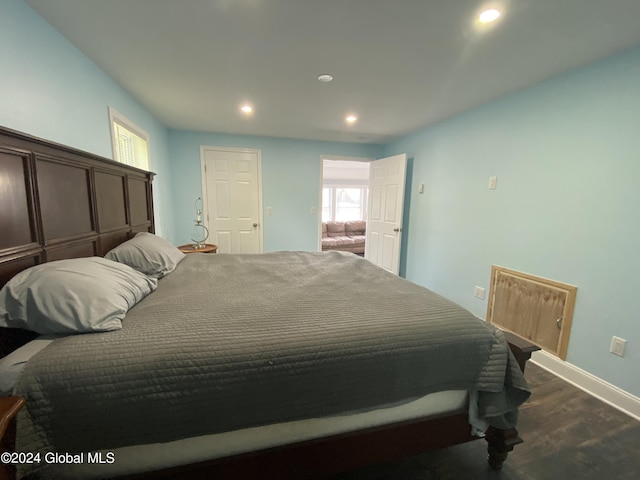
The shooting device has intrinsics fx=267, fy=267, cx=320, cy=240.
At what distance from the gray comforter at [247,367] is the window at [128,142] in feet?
5.58

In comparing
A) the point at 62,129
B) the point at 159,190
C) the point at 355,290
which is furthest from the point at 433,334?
the point at 159,190

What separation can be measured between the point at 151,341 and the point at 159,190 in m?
2.96

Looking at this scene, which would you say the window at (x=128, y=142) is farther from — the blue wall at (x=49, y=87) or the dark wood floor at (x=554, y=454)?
the dark wood floor at (x=554, y=454)

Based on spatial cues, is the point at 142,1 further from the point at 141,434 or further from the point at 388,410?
the point at 388,410

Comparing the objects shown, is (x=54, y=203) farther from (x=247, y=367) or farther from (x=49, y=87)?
(x=247, y=367)

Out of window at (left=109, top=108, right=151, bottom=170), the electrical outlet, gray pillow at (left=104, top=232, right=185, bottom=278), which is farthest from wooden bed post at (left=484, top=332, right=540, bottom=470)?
window at (left=109, top=108, right=151, bottom=170)

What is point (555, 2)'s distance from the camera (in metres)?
1.31

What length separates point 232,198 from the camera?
166 inches

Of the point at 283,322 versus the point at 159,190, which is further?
the point at 159,190

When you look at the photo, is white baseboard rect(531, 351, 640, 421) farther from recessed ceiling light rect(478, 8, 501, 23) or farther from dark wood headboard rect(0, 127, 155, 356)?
dark wood headboard rect(0, 127, 155, 356)

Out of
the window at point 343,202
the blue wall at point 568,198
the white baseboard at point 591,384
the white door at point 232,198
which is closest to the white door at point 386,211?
the blue wall at point 568,198

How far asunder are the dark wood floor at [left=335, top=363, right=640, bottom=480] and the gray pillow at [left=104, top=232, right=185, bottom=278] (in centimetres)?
162

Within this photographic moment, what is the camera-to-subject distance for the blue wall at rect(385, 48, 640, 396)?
1724 millimetres

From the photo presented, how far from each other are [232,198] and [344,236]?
3.47 m
